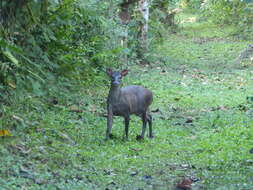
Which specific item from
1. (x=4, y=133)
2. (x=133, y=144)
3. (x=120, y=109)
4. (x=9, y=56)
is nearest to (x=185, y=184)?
(x=4, y=133)

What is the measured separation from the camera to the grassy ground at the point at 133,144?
699 centimetres

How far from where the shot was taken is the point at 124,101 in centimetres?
978

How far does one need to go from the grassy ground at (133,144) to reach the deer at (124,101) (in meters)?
0.35

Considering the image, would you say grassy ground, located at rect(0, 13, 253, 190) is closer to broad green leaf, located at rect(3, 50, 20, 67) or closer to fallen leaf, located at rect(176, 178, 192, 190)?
fallen leaf, located at rect(176, 178, 192, 190)

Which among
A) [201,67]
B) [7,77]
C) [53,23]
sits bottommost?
[201,67]

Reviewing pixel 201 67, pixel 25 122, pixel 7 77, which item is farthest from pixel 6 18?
pixel 201 67

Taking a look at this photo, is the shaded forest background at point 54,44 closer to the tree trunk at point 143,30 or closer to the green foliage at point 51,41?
the green foliage at point 51,41

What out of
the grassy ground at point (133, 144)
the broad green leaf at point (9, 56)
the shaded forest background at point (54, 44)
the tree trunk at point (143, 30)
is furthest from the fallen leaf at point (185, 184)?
the tree trunk at point (143, 30)

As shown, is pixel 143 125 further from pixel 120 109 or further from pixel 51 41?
pixel 51 41

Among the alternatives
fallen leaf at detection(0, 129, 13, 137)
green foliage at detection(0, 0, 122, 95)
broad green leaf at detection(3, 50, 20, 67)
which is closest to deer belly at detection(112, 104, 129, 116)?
green foliage at detection(0, 0, 122, 95)

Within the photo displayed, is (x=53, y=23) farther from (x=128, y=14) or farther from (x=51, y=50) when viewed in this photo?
(x=128, y=14)

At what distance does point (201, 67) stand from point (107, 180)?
14.2m

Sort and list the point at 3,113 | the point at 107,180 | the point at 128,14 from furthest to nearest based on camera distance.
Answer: the point at 128,14 → the point at 3,113 → the point at 107,180

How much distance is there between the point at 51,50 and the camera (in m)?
10.3
